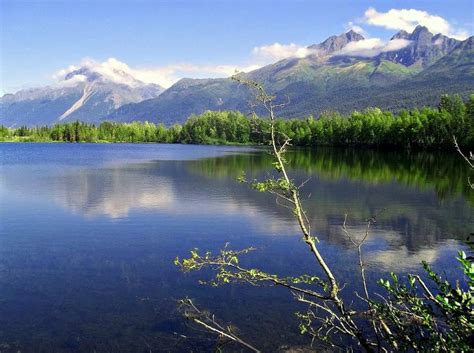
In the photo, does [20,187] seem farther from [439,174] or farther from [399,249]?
[439,174]

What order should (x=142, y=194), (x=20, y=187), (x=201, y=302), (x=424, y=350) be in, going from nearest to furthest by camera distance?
(x=424, y=350)
(x=201, y=302)
(x=142, y=194)
(x=20, y=187)

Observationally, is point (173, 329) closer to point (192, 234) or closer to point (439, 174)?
point (192, 234)

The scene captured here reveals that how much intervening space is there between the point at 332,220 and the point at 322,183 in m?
28.2

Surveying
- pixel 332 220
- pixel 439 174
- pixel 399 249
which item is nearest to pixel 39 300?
pixel 399 249

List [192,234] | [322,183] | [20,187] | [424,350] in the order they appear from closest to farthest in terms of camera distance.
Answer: [424,350]
[192,234]
[20,187]
[322,183]

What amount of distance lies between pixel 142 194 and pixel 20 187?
17.4 metres

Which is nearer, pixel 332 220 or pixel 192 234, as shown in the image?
pixel 192 234

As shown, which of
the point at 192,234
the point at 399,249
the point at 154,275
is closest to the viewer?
the point at 154,275

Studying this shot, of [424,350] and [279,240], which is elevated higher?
[424,350]

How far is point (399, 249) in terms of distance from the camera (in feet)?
107

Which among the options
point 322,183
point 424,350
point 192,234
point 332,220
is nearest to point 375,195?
point 322,183

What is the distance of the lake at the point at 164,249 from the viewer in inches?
748

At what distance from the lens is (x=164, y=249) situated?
3147 cm

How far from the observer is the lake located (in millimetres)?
19000
